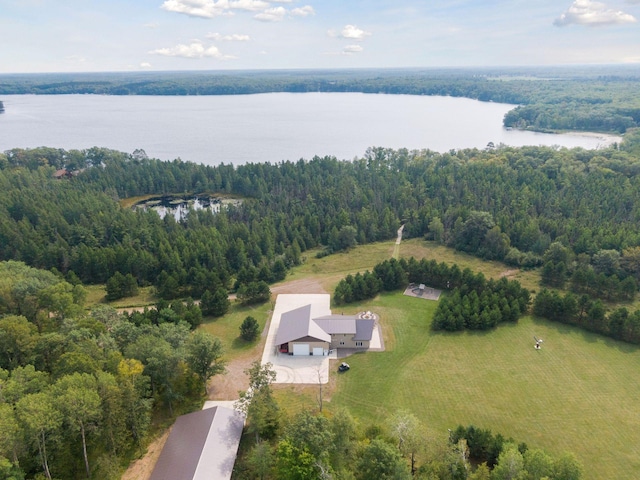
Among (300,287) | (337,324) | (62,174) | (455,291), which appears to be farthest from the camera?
(62,174)

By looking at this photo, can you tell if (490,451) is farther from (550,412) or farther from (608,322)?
(608,322)

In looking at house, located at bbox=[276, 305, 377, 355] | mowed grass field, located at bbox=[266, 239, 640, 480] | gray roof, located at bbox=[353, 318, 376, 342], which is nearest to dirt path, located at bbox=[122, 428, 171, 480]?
mowed grass field, located at bbox=[266, 239, 640, 480]

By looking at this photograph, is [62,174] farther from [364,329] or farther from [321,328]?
[364,329]

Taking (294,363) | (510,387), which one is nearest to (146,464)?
(294,363)

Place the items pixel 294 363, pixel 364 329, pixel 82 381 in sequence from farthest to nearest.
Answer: pixel 364 329
pixel 294 363
pixel 82 381

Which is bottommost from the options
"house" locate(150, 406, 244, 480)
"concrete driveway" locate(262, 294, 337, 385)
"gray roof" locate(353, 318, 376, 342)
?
"concrete driveway" locate(262, 294, 337, 385)

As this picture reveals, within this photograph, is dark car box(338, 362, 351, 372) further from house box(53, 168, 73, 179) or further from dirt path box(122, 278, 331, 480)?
house box(53, 168, 73, 179)
